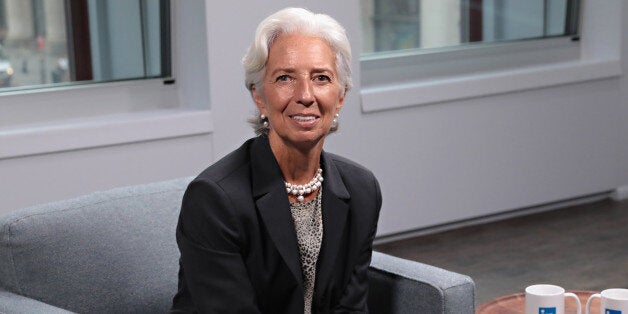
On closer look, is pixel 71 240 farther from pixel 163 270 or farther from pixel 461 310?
pixel 461 310

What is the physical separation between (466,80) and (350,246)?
329 centimetres

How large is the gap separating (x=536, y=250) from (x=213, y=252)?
329 cm

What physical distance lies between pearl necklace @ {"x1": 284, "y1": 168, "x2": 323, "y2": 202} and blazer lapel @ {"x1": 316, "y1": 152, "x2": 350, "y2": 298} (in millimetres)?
19

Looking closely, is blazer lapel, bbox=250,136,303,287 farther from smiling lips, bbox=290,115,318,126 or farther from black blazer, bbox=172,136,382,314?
smiling lips, bbox=290,115,318,126

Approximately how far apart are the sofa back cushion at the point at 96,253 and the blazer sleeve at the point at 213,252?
338 millimetres

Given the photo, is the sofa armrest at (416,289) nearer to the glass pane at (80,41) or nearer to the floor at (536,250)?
the floor at (536,250)

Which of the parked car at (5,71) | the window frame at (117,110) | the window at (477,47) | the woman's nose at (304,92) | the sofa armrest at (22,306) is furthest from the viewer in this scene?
the window at (477,47)

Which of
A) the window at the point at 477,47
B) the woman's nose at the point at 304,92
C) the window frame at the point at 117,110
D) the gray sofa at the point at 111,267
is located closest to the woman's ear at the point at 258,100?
the woman's nose at the point at 304,92

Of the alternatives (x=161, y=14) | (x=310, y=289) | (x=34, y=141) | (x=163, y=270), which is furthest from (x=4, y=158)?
(x=310, y=289)

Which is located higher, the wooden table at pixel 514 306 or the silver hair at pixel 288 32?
the silver hair at pixel 288 32

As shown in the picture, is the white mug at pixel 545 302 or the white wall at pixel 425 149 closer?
the white mug at pixel 545 302

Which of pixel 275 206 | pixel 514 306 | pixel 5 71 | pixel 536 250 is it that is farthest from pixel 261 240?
pixel 536 250

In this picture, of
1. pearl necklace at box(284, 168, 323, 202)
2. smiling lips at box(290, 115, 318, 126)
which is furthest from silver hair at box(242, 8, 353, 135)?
pearl necklace at box(284, 168, 323, 202)

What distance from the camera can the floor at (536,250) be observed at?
4734 millimetres
